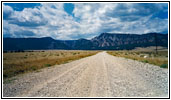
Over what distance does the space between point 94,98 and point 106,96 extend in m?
0.60

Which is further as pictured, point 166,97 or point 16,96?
point 16,96

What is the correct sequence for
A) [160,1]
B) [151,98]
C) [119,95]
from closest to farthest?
[151,98], [119,95], [160,1]

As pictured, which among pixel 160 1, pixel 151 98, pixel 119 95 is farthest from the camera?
pixel 160 1

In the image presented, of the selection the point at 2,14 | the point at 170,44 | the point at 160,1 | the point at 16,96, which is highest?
the point at 160,1

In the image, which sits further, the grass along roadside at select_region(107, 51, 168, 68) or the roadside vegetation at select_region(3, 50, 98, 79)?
the grass along roadside at select_region(107, 51, 168, 68)

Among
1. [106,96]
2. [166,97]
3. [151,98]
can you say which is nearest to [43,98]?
[106,96]

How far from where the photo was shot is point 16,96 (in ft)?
22.4

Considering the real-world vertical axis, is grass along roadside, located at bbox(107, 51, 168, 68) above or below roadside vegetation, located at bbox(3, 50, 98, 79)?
above

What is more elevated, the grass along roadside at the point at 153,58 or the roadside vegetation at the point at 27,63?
the grass along roadside at the point at 153,58

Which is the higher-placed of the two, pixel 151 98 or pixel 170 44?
pixel 170 44

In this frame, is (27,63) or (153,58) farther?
(153,58)

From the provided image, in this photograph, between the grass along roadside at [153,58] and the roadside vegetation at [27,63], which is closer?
the roadside vegetation at [27,63]

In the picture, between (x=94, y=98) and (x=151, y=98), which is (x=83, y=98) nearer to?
(x=94, y=98)

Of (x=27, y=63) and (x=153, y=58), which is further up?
(x=153, y=58)
